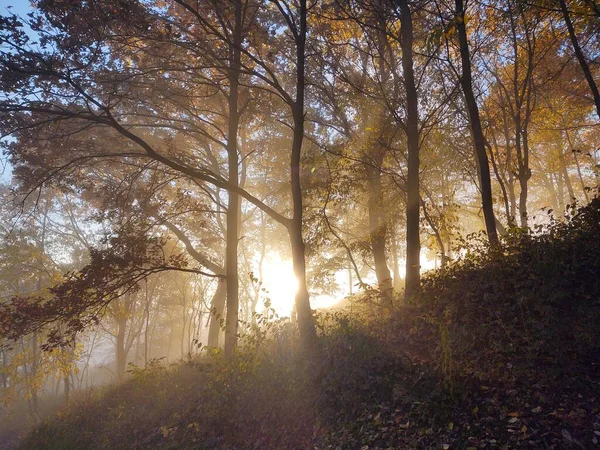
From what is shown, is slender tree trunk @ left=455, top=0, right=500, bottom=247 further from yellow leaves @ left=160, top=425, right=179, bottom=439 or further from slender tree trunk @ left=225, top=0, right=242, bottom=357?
yellow leaves @ left=160, top=425, right=179, bottom=439

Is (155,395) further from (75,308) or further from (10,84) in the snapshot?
(10,84)

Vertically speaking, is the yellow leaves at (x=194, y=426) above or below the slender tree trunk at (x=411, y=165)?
below

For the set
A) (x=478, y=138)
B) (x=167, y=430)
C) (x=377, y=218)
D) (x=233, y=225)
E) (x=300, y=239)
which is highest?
(x=478, y=138)

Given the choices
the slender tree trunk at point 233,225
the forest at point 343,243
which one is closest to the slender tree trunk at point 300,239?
the forest at point 343,243

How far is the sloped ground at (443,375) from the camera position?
4180 mm

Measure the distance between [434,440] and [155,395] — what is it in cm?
779

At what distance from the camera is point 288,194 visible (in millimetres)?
14617

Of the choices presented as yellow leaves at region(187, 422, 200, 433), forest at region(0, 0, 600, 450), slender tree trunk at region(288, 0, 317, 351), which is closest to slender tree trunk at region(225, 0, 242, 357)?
forest at region(0, 0, 600, 450)

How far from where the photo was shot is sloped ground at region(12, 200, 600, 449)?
4180 mm

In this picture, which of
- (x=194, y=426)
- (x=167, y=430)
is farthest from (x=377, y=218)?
(x=167, y=430)

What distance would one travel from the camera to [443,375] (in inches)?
198

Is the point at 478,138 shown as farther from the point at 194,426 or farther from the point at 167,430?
the point at 167,430

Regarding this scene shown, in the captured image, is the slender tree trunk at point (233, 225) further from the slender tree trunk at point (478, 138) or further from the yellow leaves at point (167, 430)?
the slender tree trunk at point (478, 138)

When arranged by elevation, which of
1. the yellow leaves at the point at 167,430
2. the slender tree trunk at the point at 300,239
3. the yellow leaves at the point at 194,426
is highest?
the slender tree trunk at the point at 300,239
